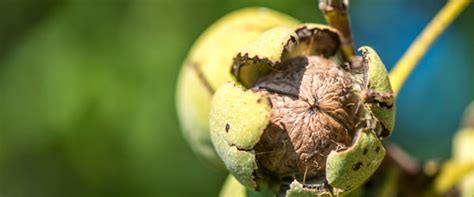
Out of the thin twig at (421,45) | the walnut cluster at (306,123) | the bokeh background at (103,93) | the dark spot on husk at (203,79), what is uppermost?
the walnut cluster at (306,123)

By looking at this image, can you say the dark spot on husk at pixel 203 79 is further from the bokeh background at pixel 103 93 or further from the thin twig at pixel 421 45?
the bokeh background at pixel 103 93

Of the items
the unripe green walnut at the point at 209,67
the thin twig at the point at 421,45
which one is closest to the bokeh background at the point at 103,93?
Answer: the unripe green walnut at the point at 209,67

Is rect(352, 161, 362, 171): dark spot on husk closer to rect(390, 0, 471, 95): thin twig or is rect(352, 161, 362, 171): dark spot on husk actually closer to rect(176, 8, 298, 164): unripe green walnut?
rect(390, 0, 471, 95): thin twig

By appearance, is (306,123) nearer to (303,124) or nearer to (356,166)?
(303,124)

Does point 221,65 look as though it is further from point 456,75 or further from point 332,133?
point 456,75

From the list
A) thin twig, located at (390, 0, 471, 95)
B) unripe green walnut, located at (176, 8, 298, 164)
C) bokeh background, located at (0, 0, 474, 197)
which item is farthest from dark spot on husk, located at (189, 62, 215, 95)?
bokeh background, located at (0, 0, 474, 197)

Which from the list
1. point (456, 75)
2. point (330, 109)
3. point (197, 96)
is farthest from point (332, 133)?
point (456, 75)

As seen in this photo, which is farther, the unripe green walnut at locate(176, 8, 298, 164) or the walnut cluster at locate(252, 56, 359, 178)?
the unripe green walnut at locate(176, 8, 298, 164)
